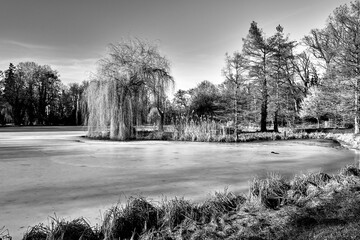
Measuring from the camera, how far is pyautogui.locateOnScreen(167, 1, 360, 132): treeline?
1469cm

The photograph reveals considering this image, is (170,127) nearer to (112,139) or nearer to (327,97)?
(112,139)

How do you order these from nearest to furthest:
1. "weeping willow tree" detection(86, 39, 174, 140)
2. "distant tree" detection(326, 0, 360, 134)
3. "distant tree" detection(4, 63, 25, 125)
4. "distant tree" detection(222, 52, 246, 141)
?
1. "weeping willow tree" detection(86, 39, 174, 140)
2. "distant tree" detection(326, 0, 360, 134)
3. "distant tree" detection(222, 52, 246, 141)
4. "distant tree" detection(4, 63, 25, 125)

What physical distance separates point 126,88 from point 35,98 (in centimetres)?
2982

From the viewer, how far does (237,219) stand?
92.9 inches

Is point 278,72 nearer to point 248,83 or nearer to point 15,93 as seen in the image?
point 248,83

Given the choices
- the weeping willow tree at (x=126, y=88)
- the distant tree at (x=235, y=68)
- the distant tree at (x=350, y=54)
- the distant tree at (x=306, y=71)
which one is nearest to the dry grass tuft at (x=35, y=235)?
the weeping willow tree at (x=126, y=88)

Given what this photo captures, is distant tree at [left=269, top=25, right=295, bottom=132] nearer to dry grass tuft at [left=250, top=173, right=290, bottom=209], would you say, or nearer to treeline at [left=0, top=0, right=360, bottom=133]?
treeline at [left=0, top=0, right=360, bottom=133]

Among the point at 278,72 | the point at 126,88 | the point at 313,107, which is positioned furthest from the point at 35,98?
the point at 313,107

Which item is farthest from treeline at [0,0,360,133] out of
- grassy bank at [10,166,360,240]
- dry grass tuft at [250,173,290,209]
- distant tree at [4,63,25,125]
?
distant tree at [4,63,25,125]

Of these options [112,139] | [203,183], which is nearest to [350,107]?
[112,139]

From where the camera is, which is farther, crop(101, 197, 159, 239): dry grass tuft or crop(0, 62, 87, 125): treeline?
crop(0, 62, 87, 125): treeline

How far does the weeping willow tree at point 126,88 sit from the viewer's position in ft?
41.1

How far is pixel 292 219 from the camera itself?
2.32 meters

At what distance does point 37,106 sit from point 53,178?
37558 millimetres
